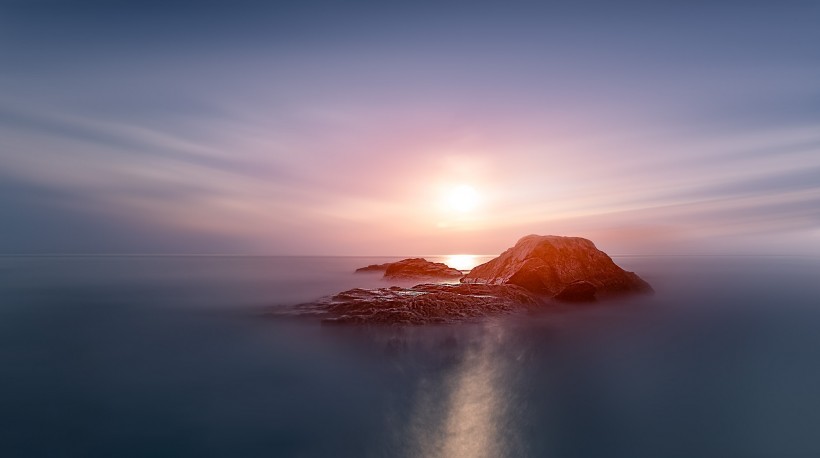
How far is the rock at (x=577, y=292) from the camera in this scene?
35.1m

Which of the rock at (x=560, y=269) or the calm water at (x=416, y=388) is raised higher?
→ the rock at (x=560, y=269)

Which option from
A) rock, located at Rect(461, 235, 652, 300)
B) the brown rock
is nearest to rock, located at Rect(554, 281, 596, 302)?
rock, located at Rect(461, 235, 652, 300)

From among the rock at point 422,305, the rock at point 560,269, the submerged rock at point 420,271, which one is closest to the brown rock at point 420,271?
the submerged rock at point 420,271

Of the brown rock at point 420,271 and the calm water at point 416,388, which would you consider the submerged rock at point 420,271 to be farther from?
the calm water at point 416,388

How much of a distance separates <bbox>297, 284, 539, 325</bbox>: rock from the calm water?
166cm

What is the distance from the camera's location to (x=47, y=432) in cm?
1362

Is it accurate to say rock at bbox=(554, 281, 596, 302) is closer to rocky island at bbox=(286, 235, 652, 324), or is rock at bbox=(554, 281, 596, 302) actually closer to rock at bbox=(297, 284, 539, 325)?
rocky island at bbox=(286, 235, 652, 324)

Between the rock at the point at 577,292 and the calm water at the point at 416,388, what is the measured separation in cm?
422

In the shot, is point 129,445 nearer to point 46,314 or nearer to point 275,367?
point 275,367

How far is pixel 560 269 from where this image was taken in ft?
126

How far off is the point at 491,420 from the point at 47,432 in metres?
16.5

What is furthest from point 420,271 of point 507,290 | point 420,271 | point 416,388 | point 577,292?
point 416,388

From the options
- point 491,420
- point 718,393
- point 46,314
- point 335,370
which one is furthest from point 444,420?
point 46,314

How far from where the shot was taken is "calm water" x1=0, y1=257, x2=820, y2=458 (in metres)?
12.8
